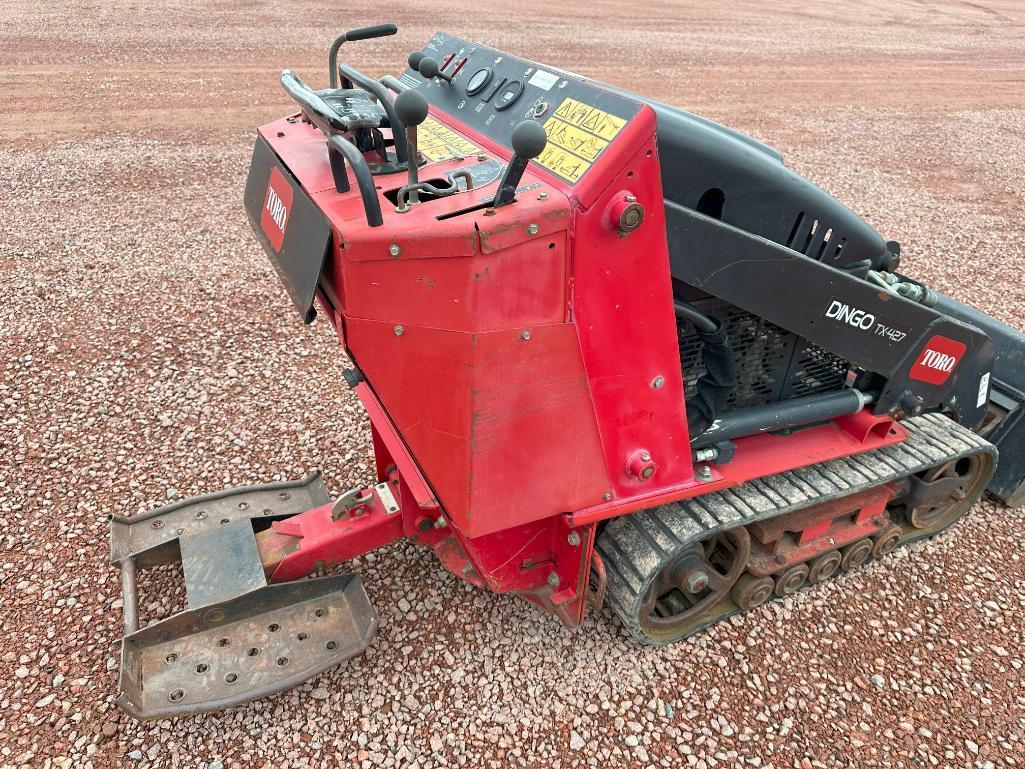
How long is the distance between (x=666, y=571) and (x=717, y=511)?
38 centimetres

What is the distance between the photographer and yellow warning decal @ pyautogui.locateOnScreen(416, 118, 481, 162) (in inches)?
112

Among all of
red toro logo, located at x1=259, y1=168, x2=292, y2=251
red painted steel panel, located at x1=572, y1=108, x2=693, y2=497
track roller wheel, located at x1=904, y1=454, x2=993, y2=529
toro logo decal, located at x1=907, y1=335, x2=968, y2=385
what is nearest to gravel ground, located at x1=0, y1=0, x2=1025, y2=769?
track roller wheel, located at x1=904, y1=454, x2=993, y2=529

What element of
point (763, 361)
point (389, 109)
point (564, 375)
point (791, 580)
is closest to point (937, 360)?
point (763, 361)

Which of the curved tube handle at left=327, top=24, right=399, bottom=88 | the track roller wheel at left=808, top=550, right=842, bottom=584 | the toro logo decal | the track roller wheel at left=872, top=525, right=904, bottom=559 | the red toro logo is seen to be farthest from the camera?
the track roller wheel at left=872, top=525, right=904, bottom=559

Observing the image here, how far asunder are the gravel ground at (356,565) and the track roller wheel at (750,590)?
11 cm

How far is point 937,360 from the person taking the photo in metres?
3.33

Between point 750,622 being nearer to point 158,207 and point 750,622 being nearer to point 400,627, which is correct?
point 400,627

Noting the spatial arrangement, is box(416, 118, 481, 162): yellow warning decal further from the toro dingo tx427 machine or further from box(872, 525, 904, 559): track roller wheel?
box(872, 525, 904, 559): track roller wheel

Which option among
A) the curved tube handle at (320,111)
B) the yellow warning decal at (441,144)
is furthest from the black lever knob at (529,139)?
the yellow warning decal at (441,144)

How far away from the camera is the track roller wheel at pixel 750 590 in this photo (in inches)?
Result: 142

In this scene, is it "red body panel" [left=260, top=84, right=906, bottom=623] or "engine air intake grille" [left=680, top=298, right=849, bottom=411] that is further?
"engine air intake grille" [left=680, top=298, right=849, bottom=411]

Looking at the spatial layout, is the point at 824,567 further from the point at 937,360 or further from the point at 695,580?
the point at 937,360

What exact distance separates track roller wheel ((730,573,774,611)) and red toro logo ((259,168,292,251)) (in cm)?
276

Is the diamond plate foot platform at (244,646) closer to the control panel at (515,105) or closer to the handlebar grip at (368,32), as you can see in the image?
the control panel at (515,105)
